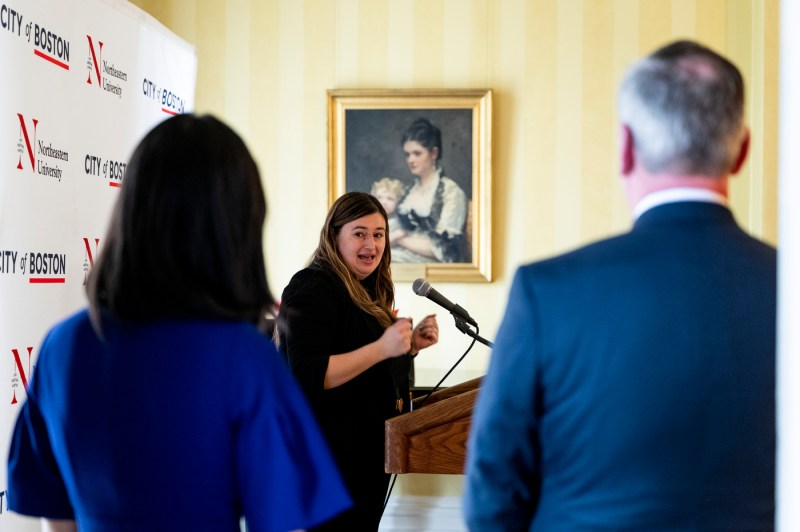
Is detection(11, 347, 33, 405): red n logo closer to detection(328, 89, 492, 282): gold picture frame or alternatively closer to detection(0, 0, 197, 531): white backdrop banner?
detection(0, 0, 197, 531): white backdrop banner

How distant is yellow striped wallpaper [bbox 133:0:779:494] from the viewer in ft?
16.6

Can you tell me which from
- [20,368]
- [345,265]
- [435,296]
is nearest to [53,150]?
[20,368]

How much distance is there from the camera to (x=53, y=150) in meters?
2.81

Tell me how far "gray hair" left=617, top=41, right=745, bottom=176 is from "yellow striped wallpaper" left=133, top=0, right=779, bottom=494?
146 inches

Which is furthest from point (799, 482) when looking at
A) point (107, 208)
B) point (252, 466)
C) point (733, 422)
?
point (107, 208)

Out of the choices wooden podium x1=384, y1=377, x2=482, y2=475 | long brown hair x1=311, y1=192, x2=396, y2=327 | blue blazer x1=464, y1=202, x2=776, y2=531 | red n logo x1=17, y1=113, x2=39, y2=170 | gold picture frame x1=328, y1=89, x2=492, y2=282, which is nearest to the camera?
blue blazer x1=464, y1=202, x2=776, y2=531

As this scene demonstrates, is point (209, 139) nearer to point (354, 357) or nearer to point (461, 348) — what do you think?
point (354, 357)

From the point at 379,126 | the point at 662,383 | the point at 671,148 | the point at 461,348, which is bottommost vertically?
the point at 461,348

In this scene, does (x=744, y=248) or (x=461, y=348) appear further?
(x=461, y=348)

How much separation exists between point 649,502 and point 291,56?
4320 mm

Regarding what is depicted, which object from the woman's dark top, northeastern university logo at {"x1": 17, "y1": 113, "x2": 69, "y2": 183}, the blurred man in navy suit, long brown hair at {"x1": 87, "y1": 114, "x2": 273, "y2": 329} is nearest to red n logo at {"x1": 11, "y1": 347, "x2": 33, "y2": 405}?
northeastern university logo at {"x1": 17, "y1": 113, "x2": 69, "y2": 183}

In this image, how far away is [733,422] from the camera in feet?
4.17

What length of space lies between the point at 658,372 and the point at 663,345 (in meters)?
0.04

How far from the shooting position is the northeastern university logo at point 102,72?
121 inches
